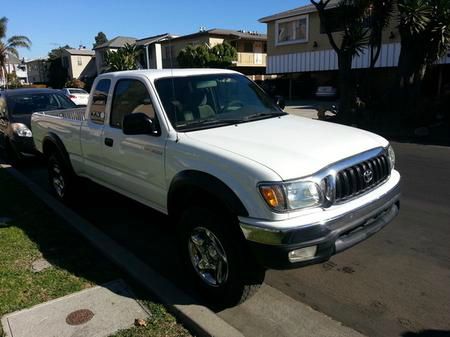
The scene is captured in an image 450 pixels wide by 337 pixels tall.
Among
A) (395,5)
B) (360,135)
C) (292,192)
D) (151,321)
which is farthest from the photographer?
(395,5)

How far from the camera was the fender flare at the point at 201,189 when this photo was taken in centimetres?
316

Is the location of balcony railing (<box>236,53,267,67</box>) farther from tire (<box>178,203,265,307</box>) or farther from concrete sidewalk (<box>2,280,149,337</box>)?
concrete sidewalk (<box>2,280,149,337</box>)

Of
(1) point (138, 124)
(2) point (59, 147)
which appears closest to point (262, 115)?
(1) point (138, 124)

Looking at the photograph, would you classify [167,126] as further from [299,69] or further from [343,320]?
[299,69]

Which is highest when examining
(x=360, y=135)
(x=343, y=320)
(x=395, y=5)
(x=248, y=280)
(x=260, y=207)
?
(x=395, y=5)

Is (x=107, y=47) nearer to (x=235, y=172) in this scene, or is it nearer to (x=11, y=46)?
(x=11, y=46)

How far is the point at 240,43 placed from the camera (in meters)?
41.9

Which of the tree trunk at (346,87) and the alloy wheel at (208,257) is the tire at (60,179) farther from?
the tree trunk at (346,87)

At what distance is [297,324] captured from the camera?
329 cm

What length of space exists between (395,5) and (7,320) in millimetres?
14632

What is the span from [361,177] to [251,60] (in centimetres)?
3919

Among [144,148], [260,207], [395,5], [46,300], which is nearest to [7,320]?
[46,300]

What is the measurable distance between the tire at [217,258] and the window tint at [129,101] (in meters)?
1.19

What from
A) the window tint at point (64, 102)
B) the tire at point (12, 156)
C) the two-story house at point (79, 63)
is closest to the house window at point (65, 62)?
the two-story house at point (79, 63)
